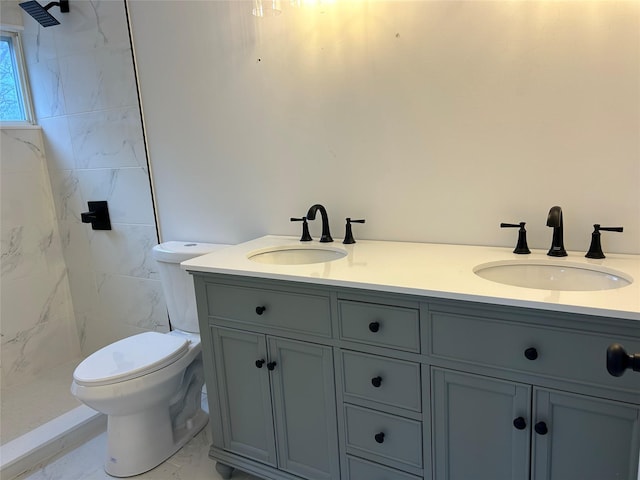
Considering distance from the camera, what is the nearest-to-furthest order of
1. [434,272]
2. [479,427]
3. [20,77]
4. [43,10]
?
1. [479,427]
2. [434,272]
3. [43,10]
4. [20,77]

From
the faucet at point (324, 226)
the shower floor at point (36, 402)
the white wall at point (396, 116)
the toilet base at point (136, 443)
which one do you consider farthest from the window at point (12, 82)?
the faucet at point (324, 226)

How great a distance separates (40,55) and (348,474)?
256 cm

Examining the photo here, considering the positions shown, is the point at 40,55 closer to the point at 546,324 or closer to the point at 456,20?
the point at 456,20

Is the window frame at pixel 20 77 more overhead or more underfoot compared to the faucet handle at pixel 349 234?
more overhead

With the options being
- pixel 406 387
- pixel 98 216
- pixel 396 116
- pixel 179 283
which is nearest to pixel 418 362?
pixel 406 387

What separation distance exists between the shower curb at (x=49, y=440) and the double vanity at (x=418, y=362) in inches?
29.9

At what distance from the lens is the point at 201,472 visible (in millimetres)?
1850

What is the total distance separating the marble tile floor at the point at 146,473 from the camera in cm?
184

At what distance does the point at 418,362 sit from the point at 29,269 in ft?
7.73

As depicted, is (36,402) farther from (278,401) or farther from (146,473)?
(278,401)

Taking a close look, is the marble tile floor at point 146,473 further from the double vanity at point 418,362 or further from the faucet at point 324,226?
the faucet at point 324,226

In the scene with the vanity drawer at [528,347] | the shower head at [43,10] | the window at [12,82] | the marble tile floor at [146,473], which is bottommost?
the marble tile floor at [146,473]

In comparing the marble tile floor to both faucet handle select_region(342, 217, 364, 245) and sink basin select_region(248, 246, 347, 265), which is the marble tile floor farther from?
faucet handle select_region(342, 217, 364, 245)

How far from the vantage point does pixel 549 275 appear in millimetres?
1418
